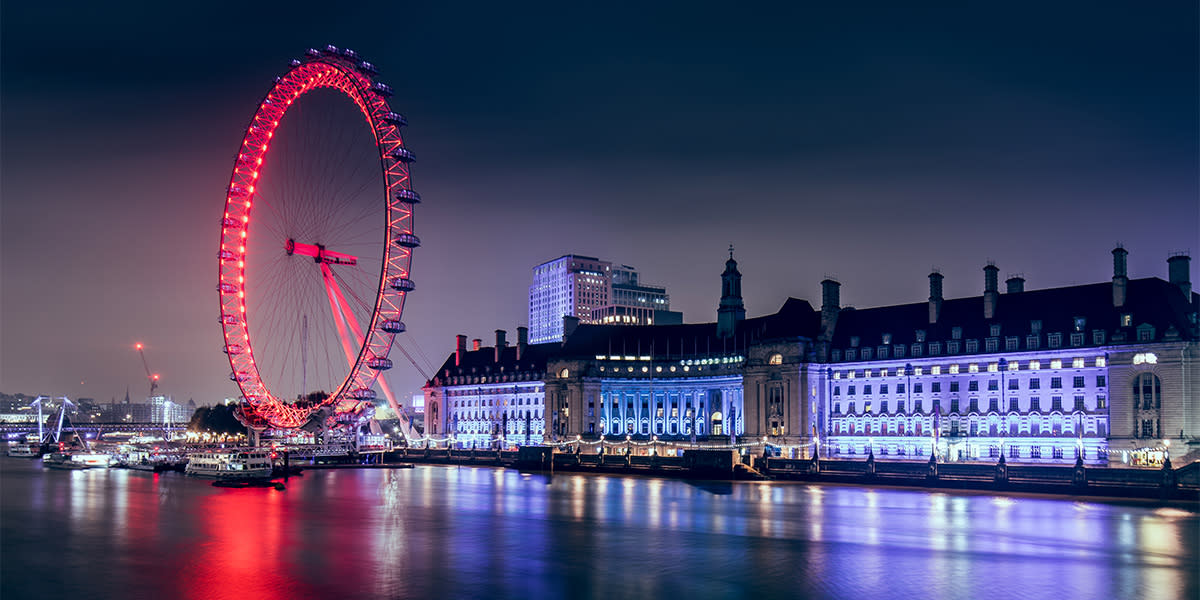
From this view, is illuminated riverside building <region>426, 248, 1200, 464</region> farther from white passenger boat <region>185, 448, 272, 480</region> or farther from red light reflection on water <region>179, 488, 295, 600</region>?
red light reflection on water <region>179, 488, 295, 600</region>

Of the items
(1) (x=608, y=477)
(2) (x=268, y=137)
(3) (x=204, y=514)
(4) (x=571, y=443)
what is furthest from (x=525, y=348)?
(3) (x=204, y=514)

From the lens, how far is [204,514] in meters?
76.3

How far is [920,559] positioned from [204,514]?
53.1m

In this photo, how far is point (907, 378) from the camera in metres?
128

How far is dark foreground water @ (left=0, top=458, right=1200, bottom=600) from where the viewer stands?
45469 millimetres

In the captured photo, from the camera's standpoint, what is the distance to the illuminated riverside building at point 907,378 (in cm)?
10562

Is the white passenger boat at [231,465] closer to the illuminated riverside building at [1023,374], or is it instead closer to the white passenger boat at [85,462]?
the white passenger boat at [85,462]

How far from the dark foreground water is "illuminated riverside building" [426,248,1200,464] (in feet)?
94.4

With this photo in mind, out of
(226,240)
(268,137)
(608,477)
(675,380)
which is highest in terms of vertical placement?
(268,137)

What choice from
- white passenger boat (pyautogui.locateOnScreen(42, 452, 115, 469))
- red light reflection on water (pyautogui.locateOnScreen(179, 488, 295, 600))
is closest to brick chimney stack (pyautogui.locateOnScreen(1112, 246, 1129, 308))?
red light reflection on water (pyautogui.locateOnScreen(179, 488, 295, 600))

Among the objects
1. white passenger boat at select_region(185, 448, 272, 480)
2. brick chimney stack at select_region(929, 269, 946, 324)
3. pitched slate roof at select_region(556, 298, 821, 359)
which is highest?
brick chimney stack at select_region(929, 269, 946, 324)

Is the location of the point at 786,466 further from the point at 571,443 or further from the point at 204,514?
the point at 204,514

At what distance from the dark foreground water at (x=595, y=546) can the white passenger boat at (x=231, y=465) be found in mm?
18330

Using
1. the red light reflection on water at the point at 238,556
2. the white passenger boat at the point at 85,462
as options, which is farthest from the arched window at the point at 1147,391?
the white passenger boat at the point at 85,462
